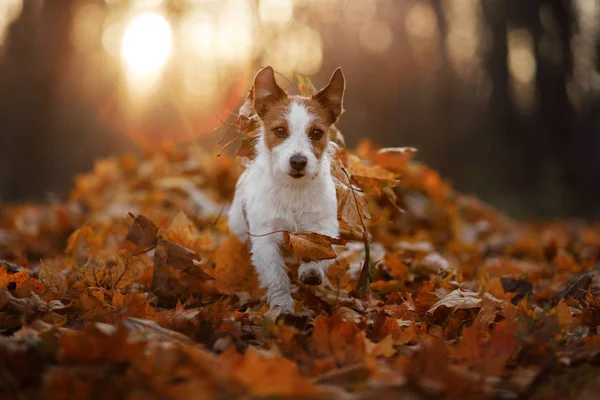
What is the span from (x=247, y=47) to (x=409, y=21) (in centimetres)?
948

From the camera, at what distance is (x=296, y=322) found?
2928 millimetres

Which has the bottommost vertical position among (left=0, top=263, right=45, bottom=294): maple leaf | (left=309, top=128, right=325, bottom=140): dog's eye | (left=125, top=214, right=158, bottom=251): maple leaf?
(left=0, top=263, right=45, bottom=294): maple leaf

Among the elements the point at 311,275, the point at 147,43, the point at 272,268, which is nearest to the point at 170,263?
the point at 272,268

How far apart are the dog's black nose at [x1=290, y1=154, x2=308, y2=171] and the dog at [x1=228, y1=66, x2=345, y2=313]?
0.09 meters

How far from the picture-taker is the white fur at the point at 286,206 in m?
3.42

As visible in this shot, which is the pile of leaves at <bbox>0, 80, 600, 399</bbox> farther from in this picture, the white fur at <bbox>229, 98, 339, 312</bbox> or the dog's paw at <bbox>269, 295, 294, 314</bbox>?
the white fur at <bbox>229, 98, 339, 312</bbox>

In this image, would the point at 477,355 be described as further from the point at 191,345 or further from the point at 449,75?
the point at 449,75

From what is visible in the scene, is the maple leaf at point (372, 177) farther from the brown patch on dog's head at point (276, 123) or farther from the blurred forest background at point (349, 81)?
the blurred forest background at point (349, 81)

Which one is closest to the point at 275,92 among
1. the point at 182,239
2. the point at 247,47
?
the point at 182,239

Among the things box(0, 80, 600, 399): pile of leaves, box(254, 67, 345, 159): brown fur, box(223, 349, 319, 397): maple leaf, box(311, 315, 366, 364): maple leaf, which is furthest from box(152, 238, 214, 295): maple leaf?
box(223, 349, 319, 397): maple leaf

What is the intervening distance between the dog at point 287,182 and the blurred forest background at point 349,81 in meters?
10.5

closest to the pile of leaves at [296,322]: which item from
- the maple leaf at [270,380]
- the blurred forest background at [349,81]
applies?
the maple leaf at [270,380]

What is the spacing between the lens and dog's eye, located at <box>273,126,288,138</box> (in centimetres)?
352

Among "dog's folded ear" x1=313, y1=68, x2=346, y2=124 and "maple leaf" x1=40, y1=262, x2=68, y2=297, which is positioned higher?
"dog's folded ear" x1=313, y1=68, x2=346, y2=124
